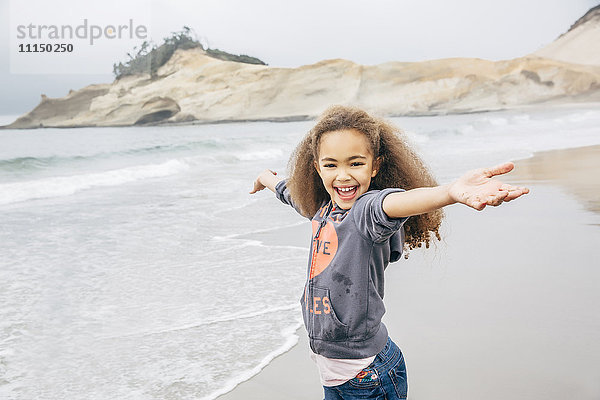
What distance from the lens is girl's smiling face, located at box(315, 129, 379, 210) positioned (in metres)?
1.48

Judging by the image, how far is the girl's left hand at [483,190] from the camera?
1040mm

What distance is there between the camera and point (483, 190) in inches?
43.2

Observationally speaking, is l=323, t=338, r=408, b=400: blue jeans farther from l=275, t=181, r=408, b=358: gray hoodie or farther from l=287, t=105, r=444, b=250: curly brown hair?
l=287, t=105, r=444, b=250: curly brown hair

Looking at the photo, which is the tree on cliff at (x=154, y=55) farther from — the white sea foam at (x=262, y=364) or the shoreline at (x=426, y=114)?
the white sea foam at (x=262, y=364)

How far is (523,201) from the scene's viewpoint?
17.7 ft

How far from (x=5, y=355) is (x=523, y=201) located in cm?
420

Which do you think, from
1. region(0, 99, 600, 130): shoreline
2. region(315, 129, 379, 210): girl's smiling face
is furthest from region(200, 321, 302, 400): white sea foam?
region(0, 99, 600, 130): shoreline

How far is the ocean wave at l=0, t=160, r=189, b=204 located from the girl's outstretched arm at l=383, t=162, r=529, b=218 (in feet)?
23.0

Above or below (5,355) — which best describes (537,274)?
above

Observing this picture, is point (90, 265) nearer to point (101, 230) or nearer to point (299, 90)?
point (101, 230)

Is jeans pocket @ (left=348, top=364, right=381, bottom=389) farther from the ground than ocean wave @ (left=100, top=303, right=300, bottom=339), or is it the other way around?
jeans pocket @ (left=348, top=364, right=381, bottom=389)

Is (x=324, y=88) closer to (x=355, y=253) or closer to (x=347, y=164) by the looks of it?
(x=347, y=164)

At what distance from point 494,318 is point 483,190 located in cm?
176

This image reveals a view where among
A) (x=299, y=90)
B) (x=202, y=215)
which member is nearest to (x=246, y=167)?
(x=202, y=215)
